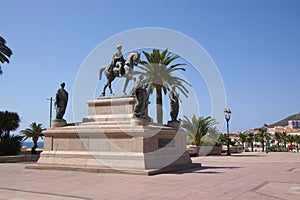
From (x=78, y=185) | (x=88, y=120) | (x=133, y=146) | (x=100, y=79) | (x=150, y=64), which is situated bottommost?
(x=78, y=185)

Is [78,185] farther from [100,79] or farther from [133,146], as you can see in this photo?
[100,79]

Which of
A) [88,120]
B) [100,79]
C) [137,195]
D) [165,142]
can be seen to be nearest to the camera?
[137,195]

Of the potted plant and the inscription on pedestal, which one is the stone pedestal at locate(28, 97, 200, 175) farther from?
the potted plant

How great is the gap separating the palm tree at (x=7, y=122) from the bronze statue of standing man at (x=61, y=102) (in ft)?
33.4

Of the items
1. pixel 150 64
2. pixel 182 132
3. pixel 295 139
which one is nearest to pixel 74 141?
pixel 182 132

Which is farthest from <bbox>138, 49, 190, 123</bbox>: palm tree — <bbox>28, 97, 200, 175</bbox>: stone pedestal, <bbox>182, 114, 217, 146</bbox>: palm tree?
<bbox>28, 97, 200, 175</bbox>: stone pedestal

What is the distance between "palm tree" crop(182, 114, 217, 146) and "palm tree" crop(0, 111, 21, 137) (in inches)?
713

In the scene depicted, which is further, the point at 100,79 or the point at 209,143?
the point at 209,143

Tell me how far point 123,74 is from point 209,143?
20576 millimetres

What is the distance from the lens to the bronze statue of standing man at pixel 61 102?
1552cm

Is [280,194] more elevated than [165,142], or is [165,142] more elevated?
[165,142]

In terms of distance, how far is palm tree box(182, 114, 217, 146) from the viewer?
110 feet

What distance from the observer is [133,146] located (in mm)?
12680

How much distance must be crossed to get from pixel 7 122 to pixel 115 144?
14.2m
